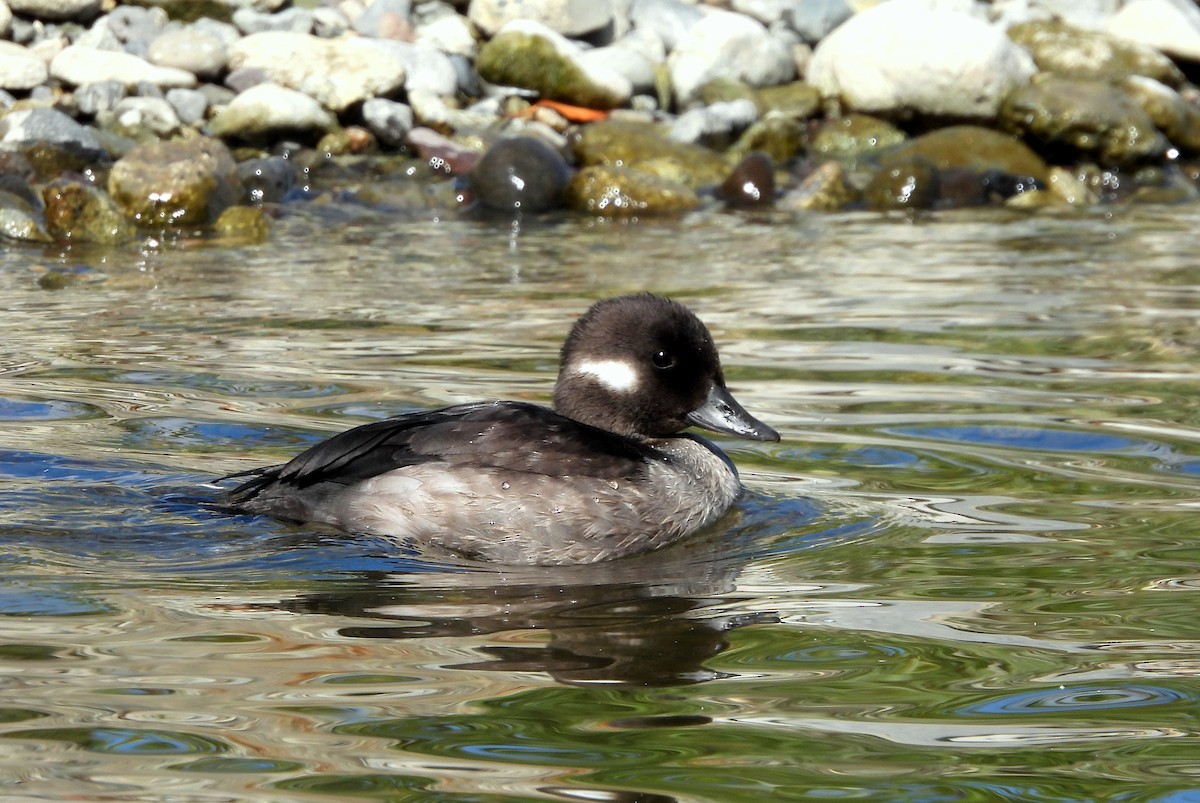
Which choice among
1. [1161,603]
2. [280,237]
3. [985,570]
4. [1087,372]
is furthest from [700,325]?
[280,237]

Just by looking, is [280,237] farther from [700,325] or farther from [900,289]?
[700,325]

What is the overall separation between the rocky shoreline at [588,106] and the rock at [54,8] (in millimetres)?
34

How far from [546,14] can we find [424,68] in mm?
2088

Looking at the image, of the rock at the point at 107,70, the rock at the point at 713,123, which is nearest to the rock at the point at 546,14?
the rock at the point at 713,123

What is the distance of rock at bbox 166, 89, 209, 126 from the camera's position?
1722cm

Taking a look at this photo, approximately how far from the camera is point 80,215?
44.8 ft

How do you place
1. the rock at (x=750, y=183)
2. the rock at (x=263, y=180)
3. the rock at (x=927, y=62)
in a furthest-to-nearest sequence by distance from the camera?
the rock at (x=927, y=62)
the rock at (x=750, y=183)
the rock at (x=263, y=180)

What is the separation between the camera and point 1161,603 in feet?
15.2

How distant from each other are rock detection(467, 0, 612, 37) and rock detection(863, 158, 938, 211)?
4.65 metres

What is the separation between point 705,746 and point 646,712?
247 millimetres

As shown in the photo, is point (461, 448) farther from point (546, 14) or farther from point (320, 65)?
point (546, 14)

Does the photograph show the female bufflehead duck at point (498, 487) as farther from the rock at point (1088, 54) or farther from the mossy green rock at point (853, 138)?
the rock at point (1088, 54)

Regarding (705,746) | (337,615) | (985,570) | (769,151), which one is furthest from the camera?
(769,151)

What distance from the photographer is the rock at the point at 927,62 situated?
63.2ft
